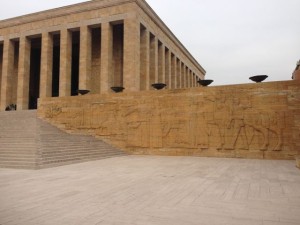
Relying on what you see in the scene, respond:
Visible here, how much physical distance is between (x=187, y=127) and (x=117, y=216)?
1047 cm

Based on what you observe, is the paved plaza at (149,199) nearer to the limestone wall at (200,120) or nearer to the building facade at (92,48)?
the limestone wall at (200,120)

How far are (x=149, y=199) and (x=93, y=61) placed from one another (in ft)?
74.0

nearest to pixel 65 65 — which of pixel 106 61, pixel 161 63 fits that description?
pixel 106 61

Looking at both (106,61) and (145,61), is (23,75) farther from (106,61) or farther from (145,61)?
(145,61)

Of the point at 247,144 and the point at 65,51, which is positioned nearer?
the point at 247,144

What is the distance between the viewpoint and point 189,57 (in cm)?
3728

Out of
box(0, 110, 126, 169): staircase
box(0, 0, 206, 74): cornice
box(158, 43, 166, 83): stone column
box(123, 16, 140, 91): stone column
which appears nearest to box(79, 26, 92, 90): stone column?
box(0, 0, 206, 74): cornice

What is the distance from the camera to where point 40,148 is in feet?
34.9

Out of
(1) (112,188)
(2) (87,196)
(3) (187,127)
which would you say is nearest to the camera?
(2) (87,196)

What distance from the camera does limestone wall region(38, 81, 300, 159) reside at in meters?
12.5

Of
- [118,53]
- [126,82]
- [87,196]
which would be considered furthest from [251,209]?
[118,53]

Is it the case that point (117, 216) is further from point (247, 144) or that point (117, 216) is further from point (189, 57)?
point (189, 57)

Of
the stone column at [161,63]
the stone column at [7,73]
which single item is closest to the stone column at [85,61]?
the stone column at [161,63]

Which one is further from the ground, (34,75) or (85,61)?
(34,75)
